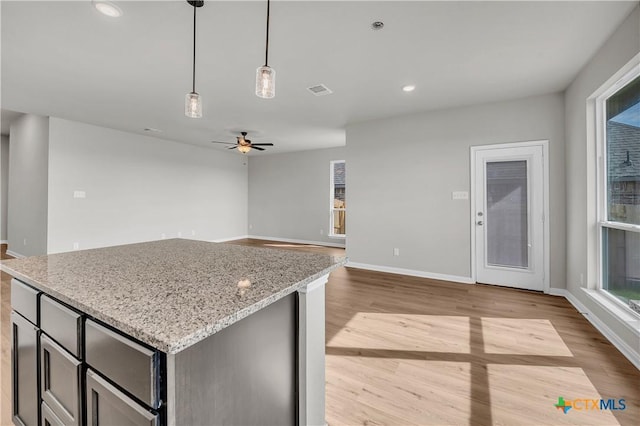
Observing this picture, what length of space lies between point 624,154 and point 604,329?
62.5 inches

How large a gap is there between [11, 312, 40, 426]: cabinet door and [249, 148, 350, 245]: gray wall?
6.43 metres

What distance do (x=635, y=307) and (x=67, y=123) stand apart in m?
7.94

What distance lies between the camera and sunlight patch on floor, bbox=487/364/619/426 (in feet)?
5.28

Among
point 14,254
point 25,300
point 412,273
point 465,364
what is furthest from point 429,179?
point 14,254

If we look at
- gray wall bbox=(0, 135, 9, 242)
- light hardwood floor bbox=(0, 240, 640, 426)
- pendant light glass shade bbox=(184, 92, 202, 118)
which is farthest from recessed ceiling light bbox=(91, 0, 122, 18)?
gray wall bbox=(0, 135, 9, 242)

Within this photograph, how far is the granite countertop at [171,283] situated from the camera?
29.9 inches

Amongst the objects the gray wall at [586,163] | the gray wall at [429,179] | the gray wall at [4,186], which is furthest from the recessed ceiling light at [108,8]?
the gray wall at [4,186]

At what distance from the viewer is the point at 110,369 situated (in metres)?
0.89

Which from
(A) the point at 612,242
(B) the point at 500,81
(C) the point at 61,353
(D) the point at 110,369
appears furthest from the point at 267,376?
(B) the point at 500,81

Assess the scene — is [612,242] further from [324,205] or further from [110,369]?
[324,205]

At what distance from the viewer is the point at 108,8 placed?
2.08m

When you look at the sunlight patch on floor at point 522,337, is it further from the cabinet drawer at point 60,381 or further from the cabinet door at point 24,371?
the cabinet door at point 24,371

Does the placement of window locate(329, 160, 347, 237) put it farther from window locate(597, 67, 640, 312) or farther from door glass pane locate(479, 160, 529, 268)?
window locate(597, 67, 640, 312)

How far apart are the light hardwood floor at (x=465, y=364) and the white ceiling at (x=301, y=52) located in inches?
104
